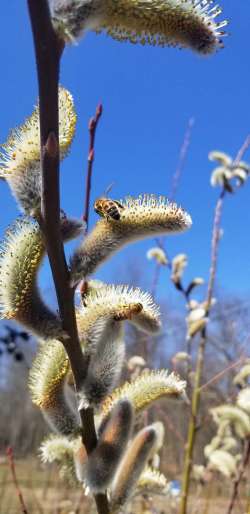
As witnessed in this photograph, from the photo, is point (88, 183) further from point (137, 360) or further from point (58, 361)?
point (137, 360)

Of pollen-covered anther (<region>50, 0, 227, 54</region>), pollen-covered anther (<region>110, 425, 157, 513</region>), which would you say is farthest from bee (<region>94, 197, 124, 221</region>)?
pollen-covered anther (<region>110, 425, 157, 513</region>)

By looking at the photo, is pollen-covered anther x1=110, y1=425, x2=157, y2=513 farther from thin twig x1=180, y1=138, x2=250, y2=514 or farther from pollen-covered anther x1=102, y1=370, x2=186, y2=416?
thin twig x1=180, y1=138, x2=250, y2=514

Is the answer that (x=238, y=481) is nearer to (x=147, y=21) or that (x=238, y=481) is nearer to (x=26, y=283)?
(x=26, y=283)

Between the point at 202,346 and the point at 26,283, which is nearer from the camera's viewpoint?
the point at 26,283

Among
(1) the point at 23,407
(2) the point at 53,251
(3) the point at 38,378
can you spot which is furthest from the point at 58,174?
(1) the point at 23,407

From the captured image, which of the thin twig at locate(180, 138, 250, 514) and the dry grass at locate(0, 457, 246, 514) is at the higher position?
the thin twig at locate(180, 138, 250, 514)

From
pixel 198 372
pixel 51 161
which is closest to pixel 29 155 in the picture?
pixel 51 161
